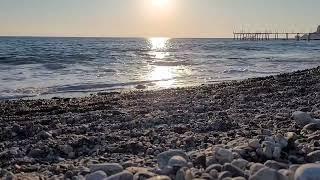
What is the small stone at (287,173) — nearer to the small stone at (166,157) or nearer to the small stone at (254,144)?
the small stone at (254,144)

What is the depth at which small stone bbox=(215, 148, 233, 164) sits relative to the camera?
3840 millimetres

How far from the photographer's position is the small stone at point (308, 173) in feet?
10.1

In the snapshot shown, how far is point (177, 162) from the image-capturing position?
373cm

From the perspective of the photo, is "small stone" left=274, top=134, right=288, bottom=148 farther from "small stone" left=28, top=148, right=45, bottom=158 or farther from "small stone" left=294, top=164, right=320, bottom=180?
"small stone" left=28, top=148, right=45, bottom=158

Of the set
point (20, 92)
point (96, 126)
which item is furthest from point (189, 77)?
point (96, 126)

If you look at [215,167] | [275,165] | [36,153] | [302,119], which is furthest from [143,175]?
[302,119]

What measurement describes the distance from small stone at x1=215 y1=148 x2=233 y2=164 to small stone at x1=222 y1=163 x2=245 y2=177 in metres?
0.23

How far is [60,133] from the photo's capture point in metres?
6.14

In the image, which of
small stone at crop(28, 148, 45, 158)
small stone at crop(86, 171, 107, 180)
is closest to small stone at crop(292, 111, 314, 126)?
small stone at crop(86, 171, 107, 180)

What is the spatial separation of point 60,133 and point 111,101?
355cm

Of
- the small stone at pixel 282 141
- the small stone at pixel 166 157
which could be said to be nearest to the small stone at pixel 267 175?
the small stone at pixel 166 157

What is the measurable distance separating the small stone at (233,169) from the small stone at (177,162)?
35cm

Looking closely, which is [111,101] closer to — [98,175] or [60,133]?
[60,133]

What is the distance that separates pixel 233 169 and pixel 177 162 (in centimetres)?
49
